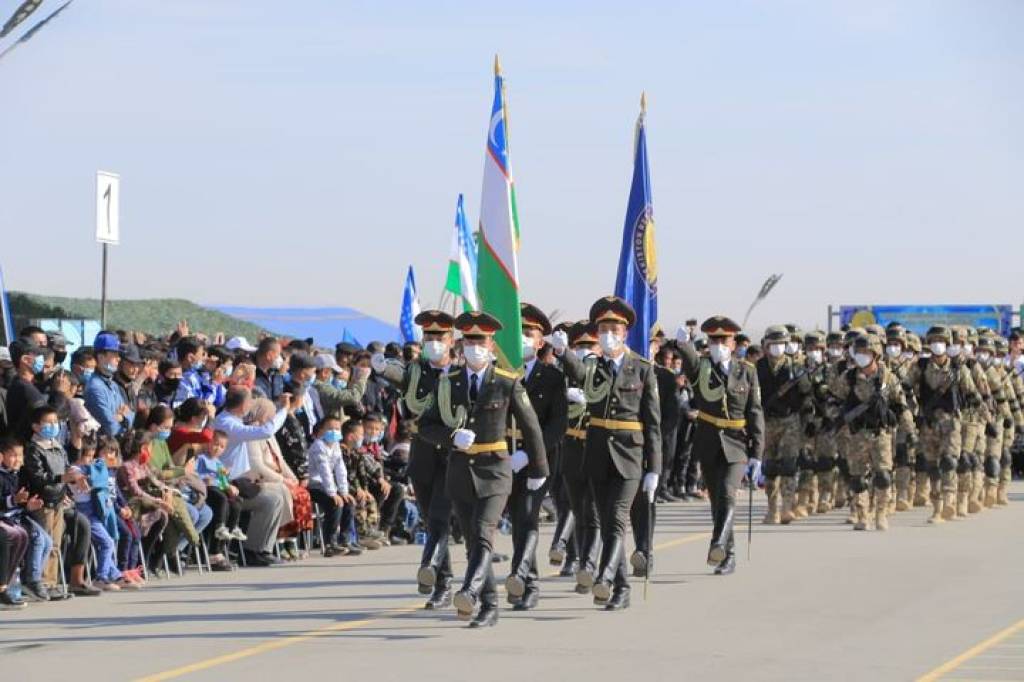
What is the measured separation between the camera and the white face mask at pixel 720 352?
638 inches

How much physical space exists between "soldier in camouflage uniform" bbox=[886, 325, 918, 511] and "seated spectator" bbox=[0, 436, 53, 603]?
10.6 metres

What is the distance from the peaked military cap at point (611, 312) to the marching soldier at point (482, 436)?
112 centimetres

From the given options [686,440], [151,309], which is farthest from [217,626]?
[151,309]

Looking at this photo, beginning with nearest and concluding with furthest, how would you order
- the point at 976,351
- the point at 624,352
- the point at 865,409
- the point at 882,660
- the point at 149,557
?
the point at 882,660 < the point at 624,352 < the point at 149,557 < the point at 865,409 < the point at 976,351

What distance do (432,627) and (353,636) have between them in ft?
1.88

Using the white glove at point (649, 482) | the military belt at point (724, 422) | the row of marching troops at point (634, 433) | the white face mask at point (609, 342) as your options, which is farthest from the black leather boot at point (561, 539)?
the white face mask at point (609, 342)

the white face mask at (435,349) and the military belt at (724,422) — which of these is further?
the military belt at (724,422)

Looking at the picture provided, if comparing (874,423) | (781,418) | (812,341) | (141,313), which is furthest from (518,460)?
(141,313)

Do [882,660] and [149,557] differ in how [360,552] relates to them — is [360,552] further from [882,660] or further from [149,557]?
[882,660]

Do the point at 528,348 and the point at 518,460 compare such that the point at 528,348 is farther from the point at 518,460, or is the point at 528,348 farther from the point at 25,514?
the point at 25,514

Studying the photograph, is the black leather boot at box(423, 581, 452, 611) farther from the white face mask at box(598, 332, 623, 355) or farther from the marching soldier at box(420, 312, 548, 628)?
the white face mask at box(598, 332, 623, 355)

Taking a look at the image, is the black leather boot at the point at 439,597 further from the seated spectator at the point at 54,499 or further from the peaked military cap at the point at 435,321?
the seated spectator at the point at 54,499

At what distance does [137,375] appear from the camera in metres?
16.6

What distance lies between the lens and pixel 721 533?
50.4ft
